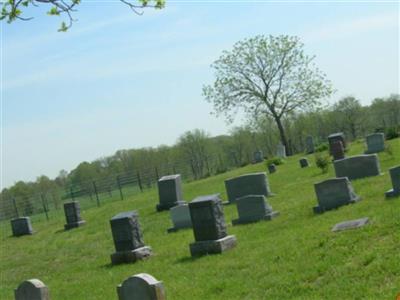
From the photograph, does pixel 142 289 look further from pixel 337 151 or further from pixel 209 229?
pixel 337 151

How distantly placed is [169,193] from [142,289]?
16.8 metres

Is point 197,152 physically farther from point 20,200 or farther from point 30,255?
point 30,255

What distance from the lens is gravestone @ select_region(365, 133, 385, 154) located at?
2806cm

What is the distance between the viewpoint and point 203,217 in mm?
13422

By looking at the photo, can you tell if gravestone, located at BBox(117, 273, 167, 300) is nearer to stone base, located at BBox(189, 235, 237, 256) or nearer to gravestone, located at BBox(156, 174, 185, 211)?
stone base, located at BBox(189, 235, 237, 256)

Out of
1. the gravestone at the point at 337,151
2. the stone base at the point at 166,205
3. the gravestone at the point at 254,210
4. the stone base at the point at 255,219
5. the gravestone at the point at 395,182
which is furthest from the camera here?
the gravestone at the point at 337,151

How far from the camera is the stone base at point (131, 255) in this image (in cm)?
1473

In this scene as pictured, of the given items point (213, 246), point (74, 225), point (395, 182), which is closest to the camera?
point (213, 246)

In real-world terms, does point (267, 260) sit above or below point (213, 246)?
below

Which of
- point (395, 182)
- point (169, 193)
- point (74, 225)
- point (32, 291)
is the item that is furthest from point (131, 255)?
point (74, 225)

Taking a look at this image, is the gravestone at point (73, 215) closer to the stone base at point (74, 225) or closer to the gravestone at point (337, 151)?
the stone base at point (74, 225)

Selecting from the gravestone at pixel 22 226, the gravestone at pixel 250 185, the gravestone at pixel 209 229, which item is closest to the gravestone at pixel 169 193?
the gravestone at pixel 250 185

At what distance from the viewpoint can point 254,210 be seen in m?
16.2

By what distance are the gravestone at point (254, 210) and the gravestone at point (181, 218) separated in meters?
1.95
